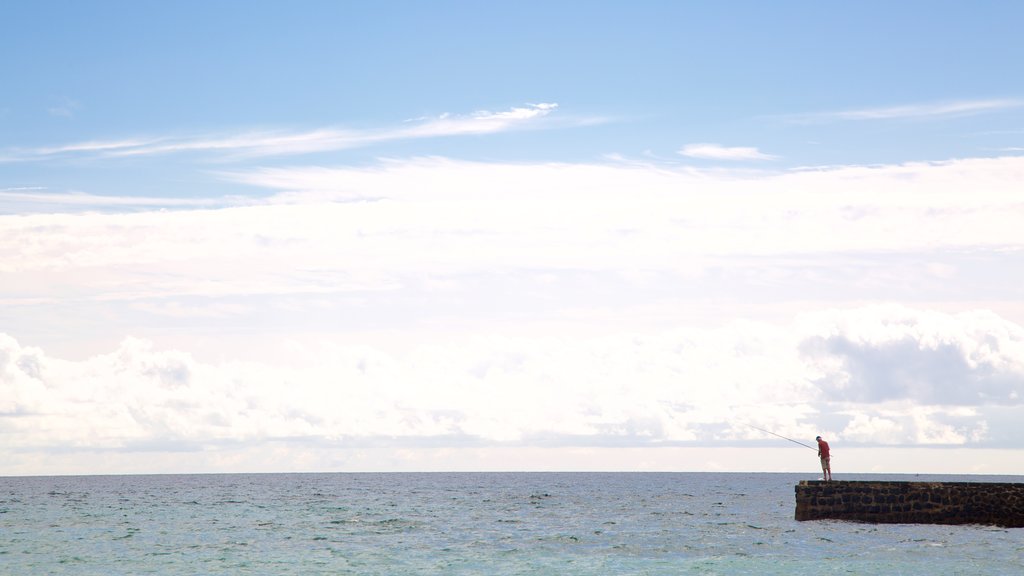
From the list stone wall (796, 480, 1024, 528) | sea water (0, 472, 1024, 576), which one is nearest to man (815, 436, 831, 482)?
stone wall (796, 480, 1024, 528)

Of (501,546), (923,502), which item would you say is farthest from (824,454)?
(501,546)

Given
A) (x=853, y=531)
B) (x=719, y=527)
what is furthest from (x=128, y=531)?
(x=853, y=531)

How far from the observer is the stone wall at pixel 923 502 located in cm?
3744

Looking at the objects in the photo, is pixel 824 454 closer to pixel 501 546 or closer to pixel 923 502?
pixel 923 502

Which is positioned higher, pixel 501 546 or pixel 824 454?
pixel 824 454

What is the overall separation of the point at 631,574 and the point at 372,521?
78.1ft

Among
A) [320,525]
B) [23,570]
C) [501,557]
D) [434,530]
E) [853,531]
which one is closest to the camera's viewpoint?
[23,570]

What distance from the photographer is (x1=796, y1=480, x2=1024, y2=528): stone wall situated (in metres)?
37.4

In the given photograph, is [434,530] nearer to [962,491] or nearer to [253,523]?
[253,523]

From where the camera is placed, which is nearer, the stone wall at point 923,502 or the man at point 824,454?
the stone wall at point 923,502

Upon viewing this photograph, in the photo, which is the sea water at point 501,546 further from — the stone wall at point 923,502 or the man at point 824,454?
the man at point 824,454

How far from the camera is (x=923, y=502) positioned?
125 ft

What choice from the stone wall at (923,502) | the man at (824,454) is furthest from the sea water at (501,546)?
the man at (824,454)

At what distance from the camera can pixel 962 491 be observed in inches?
1494
